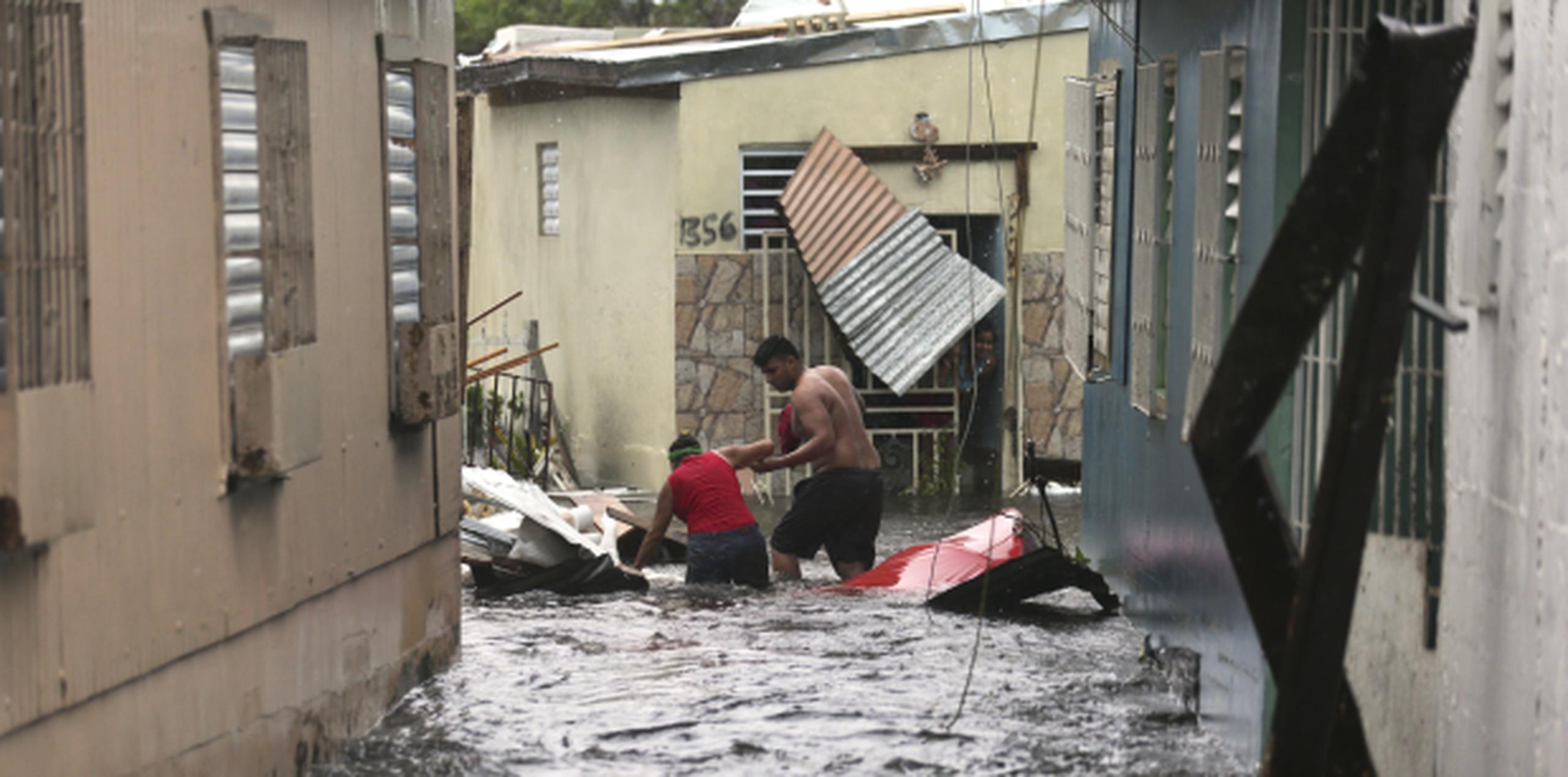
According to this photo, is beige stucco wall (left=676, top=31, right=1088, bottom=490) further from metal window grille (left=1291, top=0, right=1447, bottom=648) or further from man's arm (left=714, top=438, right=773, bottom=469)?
metal window grille (left=1291, top=0, right=1447, bottom=648)

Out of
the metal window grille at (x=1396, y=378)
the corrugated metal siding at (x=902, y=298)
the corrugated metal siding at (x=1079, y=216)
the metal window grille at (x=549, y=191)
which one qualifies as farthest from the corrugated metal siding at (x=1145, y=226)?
the metal window grille at (x=549, y=191)

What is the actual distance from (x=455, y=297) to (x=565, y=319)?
A: 10.2 metres

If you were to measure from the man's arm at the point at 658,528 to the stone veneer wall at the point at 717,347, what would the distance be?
540cm

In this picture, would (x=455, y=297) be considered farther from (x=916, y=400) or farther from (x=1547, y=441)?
(x=916, y=400)

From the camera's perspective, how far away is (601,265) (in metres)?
18.0

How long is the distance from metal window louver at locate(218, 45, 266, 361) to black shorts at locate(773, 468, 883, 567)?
6.10 metres

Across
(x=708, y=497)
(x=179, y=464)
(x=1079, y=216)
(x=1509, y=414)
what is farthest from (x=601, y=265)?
(x=1509, y=414)

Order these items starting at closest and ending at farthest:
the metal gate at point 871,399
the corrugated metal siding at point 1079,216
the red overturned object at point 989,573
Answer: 1. the red overturned object at point 989,573
2. the corrugated metal siding at point 1079,216
3. the metal gate at point 871,399

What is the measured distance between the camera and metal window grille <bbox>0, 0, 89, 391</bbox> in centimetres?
462

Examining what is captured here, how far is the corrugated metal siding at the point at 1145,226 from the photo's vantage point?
28.2ft

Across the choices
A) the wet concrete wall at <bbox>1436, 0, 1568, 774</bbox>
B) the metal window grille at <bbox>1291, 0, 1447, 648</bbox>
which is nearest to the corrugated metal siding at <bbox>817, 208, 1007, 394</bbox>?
the metal window grille at <bbox>1291, 0, 1447, 648</bbox>

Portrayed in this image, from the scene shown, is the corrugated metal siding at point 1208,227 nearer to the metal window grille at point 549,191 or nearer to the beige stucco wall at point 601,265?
the beige stucco wall at point 601,265

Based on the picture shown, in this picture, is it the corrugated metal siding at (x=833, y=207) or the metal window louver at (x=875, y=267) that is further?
the corrugated metal siding at (x=833, y=207)

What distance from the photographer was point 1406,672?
18.0 feet
